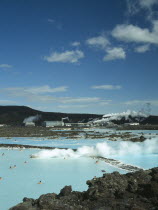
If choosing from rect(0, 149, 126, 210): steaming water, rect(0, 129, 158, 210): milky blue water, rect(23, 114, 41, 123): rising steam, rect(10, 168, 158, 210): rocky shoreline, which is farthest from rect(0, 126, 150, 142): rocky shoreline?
rect(23, 114, 41, 123): rising steam

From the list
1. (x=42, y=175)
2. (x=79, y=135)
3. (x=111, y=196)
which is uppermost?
(x=79, y=135)

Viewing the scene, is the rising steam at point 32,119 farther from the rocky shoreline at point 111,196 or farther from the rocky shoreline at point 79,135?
the rocky shoreline at point 111,196

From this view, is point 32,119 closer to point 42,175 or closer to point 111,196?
point 42,175

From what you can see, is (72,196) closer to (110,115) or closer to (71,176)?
(71,176)

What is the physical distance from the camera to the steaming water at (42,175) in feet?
55.2

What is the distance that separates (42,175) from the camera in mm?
21625

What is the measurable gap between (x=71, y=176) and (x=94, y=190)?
8668 mm

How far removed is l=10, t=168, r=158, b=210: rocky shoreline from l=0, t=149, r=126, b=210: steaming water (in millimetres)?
3356

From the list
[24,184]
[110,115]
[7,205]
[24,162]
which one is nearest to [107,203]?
[7,205]

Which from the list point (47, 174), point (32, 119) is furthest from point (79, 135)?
point (32, 119)

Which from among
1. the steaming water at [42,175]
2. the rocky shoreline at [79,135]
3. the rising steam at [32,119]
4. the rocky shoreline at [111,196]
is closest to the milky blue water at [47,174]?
the steaming water at [42,175]

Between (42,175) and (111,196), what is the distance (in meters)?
10.0

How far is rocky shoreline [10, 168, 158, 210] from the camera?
11334mm

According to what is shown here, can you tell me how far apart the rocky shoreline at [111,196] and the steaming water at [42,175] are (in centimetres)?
336
